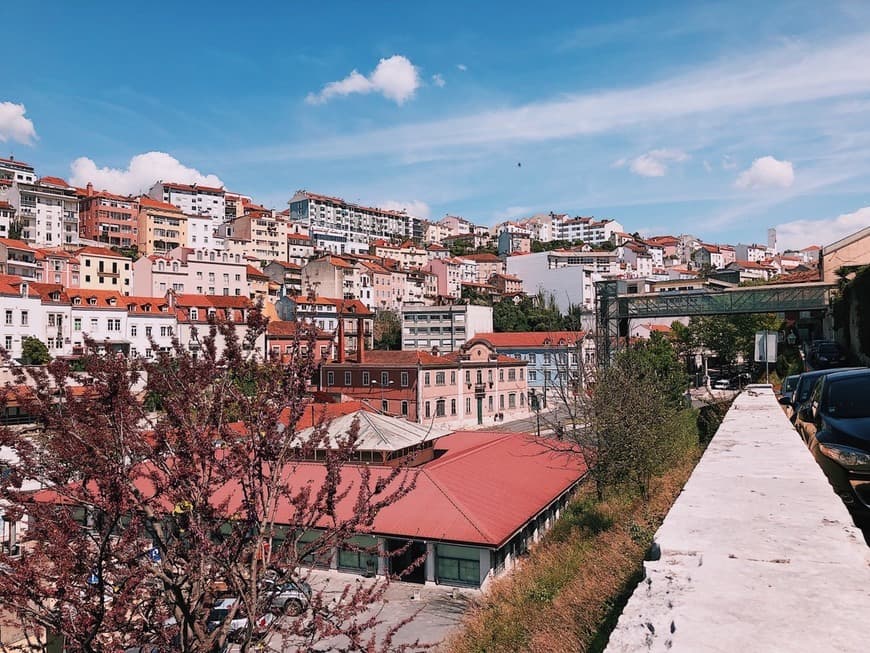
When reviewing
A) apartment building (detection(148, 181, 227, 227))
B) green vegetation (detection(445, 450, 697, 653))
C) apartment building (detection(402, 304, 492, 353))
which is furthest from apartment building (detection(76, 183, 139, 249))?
green vegetation (detection(445, 450, 697, 653))

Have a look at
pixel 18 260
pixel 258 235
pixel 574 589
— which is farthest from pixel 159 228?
pixel 574 589

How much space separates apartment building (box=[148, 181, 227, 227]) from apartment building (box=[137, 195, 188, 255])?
13.9m

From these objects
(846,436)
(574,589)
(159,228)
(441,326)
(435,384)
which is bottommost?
(435,384)

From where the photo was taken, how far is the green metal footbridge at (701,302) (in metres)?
34.4

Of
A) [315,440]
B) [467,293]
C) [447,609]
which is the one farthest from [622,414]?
[467,293]

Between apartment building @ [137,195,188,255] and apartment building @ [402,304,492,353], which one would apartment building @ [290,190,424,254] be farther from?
apartment building @ [402,304,492,353]

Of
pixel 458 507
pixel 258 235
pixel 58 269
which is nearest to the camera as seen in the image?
pixel 458 507

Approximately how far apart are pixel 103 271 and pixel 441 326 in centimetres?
3891

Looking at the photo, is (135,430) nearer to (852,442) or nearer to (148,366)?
(148,366)

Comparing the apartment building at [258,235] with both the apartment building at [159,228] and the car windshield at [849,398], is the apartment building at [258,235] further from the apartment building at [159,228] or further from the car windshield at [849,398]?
the car windshield at [849,398]

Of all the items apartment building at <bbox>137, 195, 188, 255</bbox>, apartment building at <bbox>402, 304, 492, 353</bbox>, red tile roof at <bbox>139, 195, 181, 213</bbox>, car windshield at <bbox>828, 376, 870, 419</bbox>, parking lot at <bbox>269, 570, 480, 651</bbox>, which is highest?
red tile roof at <bbox>139, 195, 181, 213</bbox>

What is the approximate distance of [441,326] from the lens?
76.3 metres

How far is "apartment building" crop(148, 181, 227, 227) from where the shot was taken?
369 ft

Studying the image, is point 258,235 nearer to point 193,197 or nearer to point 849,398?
point 193,197
